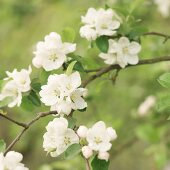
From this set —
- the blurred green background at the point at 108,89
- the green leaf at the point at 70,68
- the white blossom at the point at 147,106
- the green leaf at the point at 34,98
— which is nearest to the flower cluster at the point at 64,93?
the green leaf at the point at 70,68

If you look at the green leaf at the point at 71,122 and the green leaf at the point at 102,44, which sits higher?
the green leaf at the point at 71,122

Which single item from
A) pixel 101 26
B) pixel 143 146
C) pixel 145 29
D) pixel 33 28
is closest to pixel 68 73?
pixel 101 26

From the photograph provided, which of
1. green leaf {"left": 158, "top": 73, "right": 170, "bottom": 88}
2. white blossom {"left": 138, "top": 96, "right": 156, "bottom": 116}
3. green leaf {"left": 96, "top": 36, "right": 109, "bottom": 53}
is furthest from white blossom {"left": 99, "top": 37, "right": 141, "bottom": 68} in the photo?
white blossom {"left": 138, "top": 96, "right": 156, "bottom": 116}

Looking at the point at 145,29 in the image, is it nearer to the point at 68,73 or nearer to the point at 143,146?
the point at 68,73

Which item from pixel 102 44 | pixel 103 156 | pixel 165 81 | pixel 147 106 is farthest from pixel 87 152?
pixel 147 106

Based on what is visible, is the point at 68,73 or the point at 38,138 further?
the point at 38,138

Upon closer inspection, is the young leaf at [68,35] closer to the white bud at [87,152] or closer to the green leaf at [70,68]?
the green leaf at [70,68]

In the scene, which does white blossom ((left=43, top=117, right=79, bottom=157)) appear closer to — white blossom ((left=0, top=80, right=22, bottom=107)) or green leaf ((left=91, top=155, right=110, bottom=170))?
green leaf ((left=91, top=155, right=110, bottom=170))
